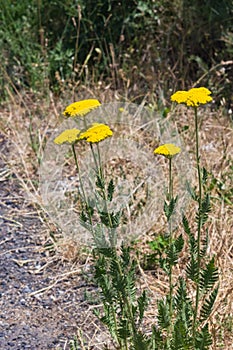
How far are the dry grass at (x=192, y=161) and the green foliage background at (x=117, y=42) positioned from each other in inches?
6.6

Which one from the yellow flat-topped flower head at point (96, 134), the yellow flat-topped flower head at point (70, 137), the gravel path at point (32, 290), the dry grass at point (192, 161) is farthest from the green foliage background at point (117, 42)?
the yellow flat-topped flower head at point (96, 134)

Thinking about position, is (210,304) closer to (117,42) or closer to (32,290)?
(32,290)

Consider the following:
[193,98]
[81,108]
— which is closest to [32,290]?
[81,108]

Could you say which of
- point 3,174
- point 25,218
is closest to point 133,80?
point 3,174

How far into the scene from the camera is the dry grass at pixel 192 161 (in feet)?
7.16

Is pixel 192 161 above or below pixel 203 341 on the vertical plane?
below

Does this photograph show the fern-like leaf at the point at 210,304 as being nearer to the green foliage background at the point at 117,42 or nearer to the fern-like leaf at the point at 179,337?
the fern-like leaf at the point at 179,337

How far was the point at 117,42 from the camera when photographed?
3850 millimetres

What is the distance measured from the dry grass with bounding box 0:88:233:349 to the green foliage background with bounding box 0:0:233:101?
0.17 m

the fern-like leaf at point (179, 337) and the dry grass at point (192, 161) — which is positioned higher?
the fern-like leaf at point (179, 337)

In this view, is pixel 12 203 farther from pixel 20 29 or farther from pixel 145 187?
pixel 20 29

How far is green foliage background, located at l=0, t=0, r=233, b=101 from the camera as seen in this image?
→ 3.59 m

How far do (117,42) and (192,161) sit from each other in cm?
122

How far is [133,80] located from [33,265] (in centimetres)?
150
